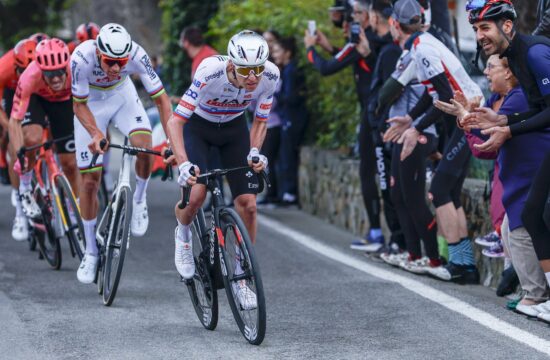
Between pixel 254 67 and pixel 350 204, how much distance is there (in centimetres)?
543

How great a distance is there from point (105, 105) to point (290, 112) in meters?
5.54

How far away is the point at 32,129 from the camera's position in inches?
421

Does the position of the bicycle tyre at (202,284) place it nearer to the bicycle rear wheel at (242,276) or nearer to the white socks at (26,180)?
the bicycle rear wheel at (242,276)

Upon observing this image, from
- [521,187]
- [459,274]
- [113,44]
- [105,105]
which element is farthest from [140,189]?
[521,187]

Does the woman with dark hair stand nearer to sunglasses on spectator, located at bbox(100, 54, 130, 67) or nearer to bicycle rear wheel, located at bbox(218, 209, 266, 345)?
sunglasses on spectator, located at bbox(100, 54, 130, 67)

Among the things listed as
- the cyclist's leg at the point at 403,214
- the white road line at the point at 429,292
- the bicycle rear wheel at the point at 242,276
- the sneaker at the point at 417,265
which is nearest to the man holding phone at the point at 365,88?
the white road line at the point at 429,292

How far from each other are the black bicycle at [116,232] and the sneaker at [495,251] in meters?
2.42

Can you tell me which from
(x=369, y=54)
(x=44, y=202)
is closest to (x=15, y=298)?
(x=44, y=202)

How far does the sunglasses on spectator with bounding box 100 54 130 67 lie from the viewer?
8.66m

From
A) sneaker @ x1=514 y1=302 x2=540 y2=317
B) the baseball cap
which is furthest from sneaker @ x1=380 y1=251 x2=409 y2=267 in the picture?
sneaker @ x1=514 y1=302 x2=540 y2=317

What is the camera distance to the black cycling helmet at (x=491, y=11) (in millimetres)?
7395

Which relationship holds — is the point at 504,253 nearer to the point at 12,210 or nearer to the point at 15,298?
the point at 15,298

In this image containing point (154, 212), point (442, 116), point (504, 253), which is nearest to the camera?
point (504, 253)

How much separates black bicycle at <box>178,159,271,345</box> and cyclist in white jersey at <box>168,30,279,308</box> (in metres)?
0.07
